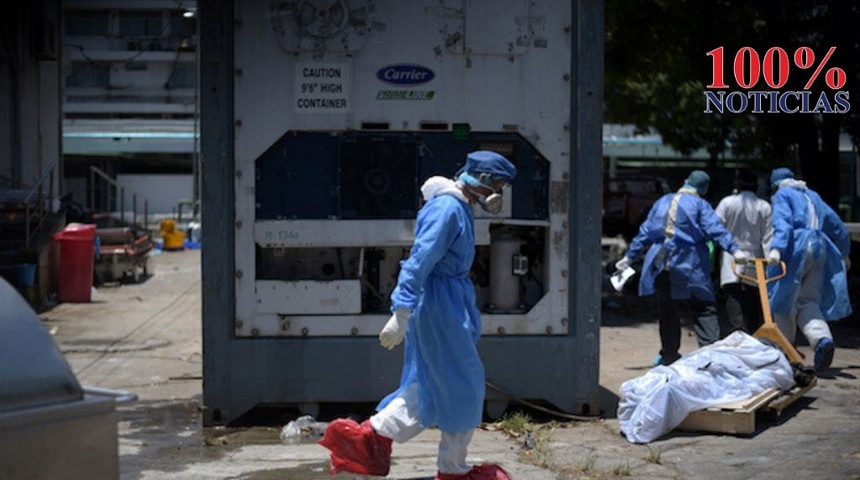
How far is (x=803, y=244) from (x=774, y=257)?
0.59 meters

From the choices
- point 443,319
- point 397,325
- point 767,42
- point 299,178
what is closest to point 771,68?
point 767,42

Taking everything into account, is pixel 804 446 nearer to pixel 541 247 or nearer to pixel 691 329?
pixel 541 247

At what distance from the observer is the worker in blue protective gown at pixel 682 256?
9938mm

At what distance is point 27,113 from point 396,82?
1408 cm

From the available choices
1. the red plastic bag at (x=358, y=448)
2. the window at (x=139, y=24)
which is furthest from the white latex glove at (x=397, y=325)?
the window at (x=139, y=24)

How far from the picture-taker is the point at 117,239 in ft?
65.5

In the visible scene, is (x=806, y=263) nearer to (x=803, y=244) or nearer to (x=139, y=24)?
(x=803, y=244)

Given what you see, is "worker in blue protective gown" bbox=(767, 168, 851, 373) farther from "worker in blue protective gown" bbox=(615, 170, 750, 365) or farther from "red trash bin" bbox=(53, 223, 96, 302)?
"red trash bin" bbox=(53, 223, 96, 302)

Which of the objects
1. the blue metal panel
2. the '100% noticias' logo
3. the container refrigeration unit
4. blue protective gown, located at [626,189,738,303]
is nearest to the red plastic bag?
the container refrigeration unit

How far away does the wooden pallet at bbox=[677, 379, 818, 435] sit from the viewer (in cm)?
793

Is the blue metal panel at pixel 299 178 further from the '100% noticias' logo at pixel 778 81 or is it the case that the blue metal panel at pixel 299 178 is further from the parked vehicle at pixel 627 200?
the parked vehicle at pixel 627 200

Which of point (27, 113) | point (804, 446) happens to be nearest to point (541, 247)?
point (804, 446)

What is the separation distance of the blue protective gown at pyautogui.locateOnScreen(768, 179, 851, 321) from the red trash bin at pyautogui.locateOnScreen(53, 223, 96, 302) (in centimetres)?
974

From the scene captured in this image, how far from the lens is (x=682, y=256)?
9.97m
